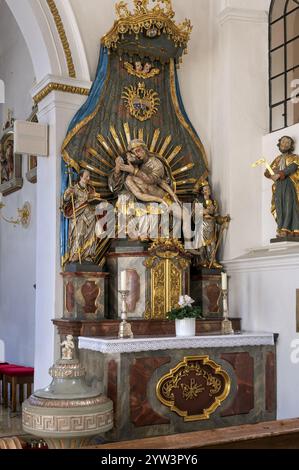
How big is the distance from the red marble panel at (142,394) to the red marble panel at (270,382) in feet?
4.44

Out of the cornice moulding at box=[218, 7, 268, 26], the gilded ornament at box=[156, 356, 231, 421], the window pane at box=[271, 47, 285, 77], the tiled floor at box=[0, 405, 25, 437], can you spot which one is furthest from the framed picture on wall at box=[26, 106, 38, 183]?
the gilded ornament at box=[156, 356, 231, 421]

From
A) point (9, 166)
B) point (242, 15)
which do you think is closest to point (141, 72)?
point (242, 15)

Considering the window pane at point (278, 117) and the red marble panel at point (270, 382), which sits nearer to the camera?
the red marble panel at point (270, 382)

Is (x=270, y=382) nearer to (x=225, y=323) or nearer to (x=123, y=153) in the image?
(x=225, y=323)

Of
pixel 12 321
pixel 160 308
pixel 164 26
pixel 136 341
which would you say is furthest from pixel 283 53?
pixel 12 321

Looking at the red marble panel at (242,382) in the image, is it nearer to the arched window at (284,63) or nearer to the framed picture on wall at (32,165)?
the arched window at (284,63)

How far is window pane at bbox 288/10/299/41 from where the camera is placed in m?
7.82

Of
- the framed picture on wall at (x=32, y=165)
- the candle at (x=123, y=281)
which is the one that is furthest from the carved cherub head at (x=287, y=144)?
the framed picture on wall at (x=32, y=165)

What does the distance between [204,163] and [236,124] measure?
0.63 metres

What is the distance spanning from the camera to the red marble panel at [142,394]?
19.3 ft

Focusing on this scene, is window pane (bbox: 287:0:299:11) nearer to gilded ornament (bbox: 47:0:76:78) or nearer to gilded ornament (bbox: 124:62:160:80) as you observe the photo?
gilded ornament (bbox: 124:62:160:80)

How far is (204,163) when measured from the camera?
7.95 metres

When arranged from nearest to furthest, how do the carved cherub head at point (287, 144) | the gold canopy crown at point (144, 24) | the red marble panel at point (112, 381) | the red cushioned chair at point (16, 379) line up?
the red marble panel at point (112, 381) < the gold canopy crown at point (144, 24) < the carved cherub head at point (287, 144) < the red cushioned chair at point (16, 379)

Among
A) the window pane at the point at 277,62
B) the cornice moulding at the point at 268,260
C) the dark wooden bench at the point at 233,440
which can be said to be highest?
the window pane at the point at 277,62
